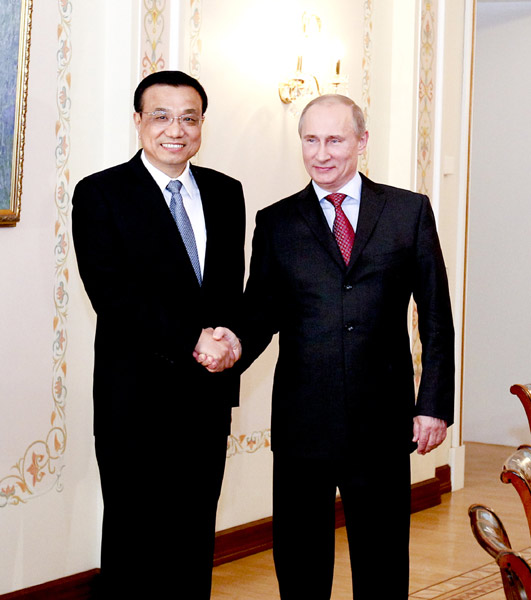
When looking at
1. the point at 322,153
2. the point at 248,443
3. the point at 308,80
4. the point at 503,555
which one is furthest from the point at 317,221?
the point at 308,80

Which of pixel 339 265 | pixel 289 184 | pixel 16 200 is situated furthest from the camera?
pixel 289 184

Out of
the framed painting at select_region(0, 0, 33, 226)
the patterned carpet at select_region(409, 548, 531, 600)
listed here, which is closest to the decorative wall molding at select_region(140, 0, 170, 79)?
the framed painting at select_region(0, 0, 33, 226)

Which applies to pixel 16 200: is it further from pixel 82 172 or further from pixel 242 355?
pixel 242 355

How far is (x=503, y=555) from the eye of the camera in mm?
1289

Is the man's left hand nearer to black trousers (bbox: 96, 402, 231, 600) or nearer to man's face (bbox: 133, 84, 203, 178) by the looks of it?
black trousers (bbox: 96, 402, 231, 600)

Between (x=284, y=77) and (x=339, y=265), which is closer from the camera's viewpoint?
(x=339, y=265)

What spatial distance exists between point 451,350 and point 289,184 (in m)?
2.20

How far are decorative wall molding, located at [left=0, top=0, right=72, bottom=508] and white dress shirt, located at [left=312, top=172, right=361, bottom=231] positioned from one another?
1.21 meters

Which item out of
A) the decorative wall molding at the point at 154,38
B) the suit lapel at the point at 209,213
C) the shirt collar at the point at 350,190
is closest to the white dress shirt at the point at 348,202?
the shirt collar at the point at 350,190

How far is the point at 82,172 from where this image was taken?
3.76 m

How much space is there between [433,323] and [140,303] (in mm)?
813

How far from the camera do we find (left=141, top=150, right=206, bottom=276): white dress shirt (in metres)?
2.94

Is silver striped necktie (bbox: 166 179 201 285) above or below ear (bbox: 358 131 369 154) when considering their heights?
below

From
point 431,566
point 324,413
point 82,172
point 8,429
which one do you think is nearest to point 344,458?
point 324,413
